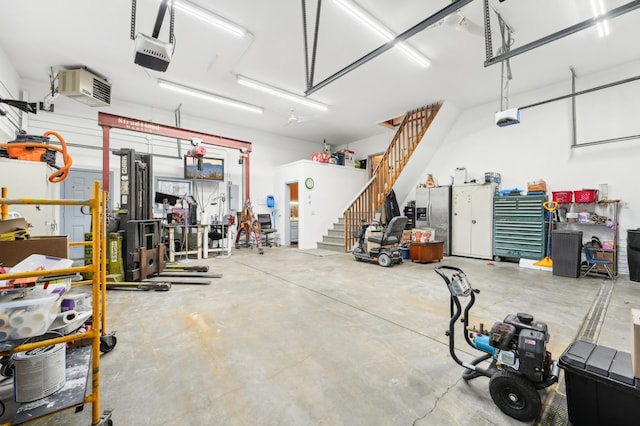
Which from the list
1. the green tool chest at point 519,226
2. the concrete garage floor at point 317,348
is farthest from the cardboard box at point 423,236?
the concrete garage floor at point 317,348

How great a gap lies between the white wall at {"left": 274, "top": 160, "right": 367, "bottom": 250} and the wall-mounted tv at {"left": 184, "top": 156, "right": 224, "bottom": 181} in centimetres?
211

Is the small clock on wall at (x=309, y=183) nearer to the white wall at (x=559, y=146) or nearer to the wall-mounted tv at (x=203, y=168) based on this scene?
the wall-mounted tv at (x=203, y=168)

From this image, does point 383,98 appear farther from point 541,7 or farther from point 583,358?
point 583,358

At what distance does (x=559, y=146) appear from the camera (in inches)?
236

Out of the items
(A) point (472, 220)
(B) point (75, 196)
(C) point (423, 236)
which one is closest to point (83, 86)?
(B) point (75, 196)

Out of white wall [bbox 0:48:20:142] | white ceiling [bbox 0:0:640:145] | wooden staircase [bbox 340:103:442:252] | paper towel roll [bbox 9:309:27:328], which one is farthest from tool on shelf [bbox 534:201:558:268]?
white wall [bbox 0:48:20:142]

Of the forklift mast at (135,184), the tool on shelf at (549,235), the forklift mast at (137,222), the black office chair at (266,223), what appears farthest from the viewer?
the black office chair at (266,223)

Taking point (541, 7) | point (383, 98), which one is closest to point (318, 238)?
point (383, 98)

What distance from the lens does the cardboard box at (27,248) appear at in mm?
1877

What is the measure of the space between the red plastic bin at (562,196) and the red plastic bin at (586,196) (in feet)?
0.34

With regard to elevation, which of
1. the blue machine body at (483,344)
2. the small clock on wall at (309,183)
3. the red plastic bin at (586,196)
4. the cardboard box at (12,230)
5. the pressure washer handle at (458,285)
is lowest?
the blue machine body at (483,344)

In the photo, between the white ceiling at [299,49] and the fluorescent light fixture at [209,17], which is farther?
the white ceiling at [299,49]

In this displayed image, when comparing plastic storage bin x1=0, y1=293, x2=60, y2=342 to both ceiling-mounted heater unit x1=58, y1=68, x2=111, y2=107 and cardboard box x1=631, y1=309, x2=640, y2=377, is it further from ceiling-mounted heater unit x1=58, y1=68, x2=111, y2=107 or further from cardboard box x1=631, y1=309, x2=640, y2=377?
ceiling-mounted heater unit x1=58, y1=68, x2=111, y2=107

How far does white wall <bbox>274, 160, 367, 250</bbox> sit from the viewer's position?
8594mm
